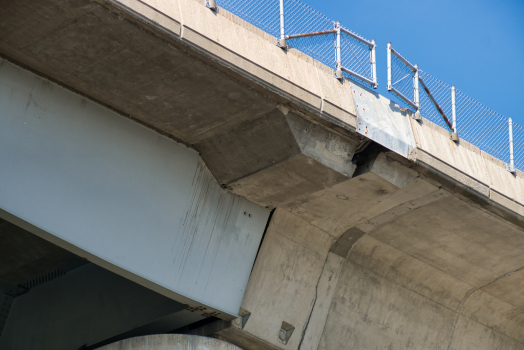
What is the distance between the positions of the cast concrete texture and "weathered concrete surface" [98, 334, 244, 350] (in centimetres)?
81

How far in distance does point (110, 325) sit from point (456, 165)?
8.59m

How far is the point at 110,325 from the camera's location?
46.3 feet

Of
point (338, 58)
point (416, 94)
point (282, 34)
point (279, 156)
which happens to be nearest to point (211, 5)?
point (282, 34)

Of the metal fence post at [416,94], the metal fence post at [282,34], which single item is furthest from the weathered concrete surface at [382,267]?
the metal fence post at [282,34]

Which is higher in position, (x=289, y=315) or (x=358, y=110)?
(x=358, y=110)

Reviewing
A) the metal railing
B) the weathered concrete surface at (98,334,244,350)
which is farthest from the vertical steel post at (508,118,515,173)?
the weathered concrete surface at (98,334,244,350)

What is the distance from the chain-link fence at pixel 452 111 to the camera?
38.1 ft

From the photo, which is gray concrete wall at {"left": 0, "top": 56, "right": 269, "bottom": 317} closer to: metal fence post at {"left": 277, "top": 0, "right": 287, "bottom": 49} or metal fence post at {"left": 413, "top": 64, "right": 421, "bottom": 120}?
metal fence post at {"left": 277, "top": 0, "right": 287, "bottom": 49}

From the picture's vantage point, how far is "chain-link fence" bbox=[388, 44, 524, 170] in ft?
38.1

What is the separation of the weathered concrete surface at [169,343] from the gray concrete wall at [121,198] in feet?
2.16

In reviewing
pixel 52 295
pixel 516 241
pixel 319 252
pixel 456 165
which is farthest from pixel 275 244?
pixel 52 295

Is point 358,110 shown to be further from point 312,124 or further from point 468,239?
point 468,239

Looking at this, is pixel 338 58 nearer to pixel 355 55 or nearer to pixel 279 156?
pixel 355 55

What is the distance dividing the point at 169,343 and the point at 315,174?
13.5 feet
